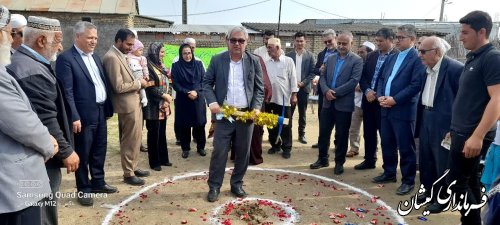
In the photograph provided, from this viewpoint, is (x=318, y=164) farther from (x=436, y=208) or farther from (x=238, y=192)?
(x=436, y=208)

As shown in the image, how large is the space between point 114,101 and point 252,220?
2650 millimetres

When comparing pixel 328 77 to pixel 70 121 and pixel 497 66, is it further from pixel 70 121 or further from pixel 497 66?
pixel 70 121

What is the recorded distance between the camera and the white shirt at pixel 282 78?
7.26 m

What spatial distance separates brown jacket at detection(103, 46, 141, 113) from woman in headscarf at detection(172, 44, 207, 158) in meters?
1.59

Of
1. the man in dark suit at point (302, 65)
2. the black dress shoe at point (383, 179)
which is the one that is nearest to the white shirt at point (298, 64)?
the man in dark suit at point (302, 65)

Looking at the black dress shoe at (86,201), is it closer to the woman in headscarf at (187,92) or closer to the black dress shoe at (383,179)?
the woman in headscarf at (187,92)

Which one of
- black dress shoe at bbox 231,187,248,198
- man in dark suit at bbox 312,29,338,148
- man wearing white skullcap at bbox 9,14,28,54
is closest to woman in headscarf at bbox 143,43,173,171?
black dress shoe at bbox 231,187,248,198

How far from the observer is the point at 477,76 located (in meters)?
3.76

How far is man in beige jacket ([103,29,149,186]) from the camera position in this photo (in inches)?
207

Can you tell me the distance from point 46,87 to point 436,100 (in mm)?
4470

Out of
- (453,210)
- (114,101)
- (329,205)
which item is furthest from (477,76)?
(114,101)

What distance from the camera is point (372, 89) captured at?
627 centimetres

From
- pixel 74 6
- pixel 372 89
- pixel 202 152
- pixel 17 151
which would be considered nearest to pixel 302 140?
pixel 202 152

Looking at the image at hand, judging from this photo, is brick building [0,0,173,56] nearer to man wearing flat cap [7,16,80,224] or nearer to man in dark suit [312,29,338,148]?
man in dark suit [312,29,338,148]
